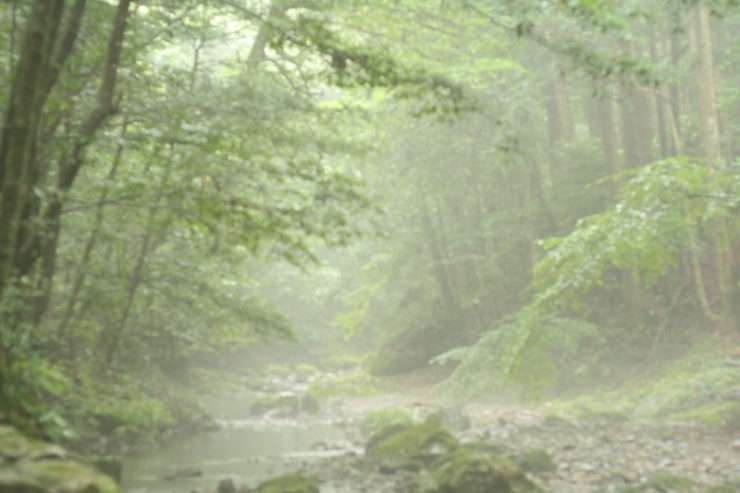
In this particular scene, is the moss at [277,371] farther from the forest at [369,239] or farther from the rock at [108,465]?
the rock at [108,465]

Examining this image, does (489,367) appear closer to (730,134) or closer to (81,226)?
(81,226)

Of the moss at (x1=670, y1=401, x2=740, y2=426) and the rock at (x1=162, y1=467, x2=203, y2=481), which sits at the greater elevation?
the rock at (x1=162, y1=467, x2=203, y2=481)

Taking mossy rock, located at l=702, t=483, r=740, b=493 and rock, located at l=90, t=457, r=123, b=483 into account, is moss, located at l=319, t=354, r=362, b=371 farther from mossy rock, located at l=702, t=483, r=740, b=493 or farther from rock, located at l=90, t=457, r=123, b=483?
rock, located at l=90, t=457, r=123, b=483

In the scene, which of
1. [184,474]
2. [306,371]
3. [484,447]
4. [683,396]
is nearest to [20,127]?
[184,474]

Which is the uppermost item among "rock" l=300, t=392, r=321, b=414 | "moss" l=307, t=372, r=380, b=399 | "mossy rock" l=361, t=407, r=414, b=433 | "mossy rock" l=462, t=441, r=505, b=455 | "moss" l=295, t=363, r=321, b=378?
"mossy rock" l=462, t=441, r=505, b=455

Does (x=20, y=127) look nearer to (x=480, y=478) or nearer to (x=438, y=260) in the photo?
(x=480, y=478)

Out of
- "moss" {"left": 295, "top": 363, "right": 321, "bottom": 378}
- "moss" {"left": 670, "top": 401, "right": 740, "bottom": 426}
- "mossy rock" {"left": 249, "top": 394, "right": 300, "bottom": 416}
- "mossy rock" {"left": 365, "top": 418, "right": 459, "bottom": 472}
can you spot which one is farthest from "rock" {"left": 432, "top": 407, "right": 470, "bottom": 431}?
"moss" {"left": 295, "top": 363, "right": 321, "bottom": 378}

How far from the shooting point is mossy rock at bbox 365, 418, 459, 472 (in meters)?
9.77

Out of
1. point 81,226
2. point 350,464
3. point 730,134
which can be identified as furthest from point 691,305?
point 81,226

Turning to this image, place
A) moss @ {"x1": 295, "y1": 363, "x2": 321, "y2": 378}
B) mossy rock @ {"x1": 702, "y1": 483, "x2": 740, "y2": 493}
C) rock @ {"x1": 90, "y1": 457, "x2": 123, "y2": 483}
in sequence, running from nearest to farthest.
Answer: rock @ {"x1": 90, "y1": 457, "x2": 123, "y2": 483}, mossy rock @ {"x1": 702, "y1": 483, "x2": 740, "y2": 493}, moss @ {"x1": 295, "y1": 363, "x2": 321, "y2": 378}

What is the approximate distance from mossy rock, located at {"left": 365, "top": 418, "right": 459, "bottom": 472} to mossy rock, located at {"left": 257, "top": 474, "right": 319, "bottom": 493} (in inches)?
71.7

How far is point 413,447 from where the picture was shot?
10.4m

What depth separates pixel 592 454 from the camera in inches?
376

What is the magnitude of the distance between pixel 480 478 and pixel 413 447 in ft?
9.27
